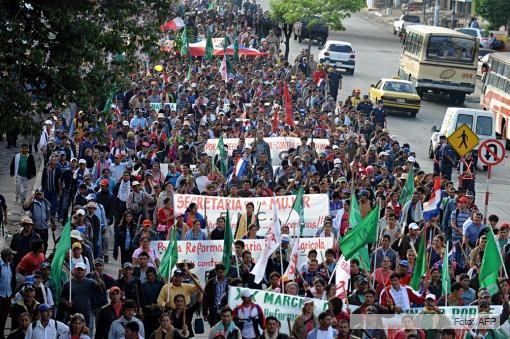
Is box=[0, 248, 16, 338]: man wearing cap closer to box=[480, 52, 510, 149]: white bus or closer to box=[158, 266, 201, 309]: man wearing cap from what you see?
box=[158, 266, 201, 309]: man wearing cap

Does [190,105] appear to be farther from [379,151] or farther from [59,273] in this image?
[59,273]

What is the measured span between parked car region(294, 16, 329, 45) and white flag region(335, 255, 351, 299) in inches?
1683

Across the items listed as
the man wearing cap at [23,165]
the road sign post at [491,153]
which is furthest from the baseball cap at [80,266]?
the road sign post at [491,153]

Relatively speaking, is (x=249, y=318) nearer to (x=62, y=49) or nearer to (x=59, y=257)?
(x=59, y=257)

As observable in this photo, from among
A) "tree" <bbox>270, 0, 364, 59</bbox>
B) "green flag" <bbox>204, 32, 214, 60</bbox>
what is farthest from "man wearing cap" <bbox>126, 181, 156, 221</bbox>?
"tree" <bbox>270, 0, 364, 59</bbox>

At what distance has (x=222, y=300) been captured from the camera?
1636cm

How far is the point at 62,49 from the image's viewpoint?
17.7 metres

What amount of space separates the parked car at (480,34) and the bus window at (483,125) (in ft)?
90.8

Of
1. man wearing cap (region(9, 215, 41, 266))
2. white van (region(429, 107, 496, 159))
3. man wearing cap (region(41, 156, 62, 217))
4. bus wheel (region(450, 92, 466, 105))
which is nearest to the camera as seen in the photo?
man wearing cap (region(9, 215, 41, 266))

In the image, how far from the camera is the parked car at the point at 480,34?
63622mm

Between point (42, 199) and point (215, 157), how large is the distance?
6878mm

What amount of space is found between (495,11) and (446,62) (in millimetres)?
21258

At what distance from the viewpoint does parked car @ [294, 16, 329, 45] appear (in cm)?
6103

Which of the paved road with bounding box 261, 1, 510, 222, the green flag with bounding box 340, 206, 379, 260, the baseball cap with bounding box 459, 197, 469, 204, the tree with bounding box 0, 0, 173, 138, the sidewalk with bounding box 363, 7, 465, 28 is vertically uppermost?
the tree with bounding box 0, 0, 173, 138
